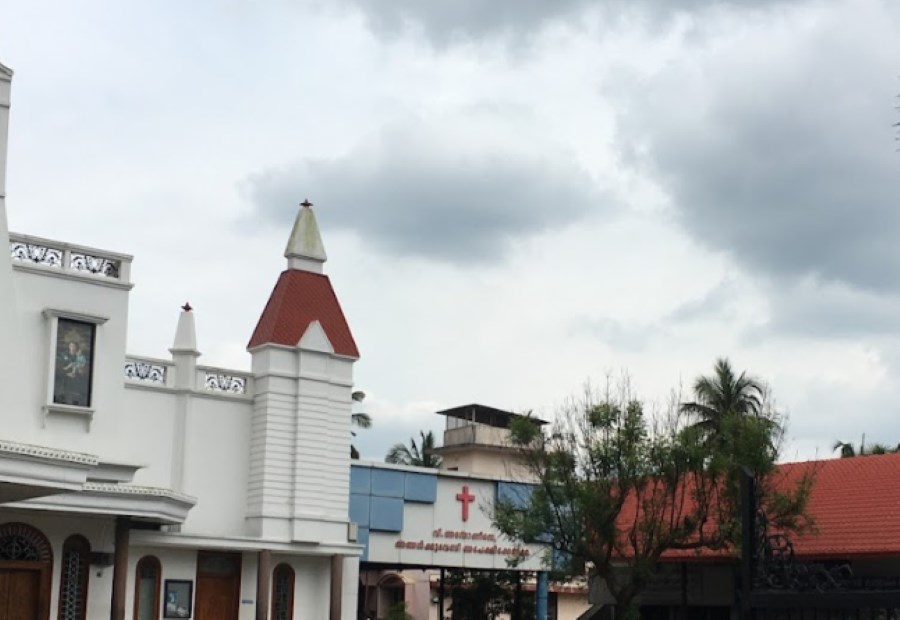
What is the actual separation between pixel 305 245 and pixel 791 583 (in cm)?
2152

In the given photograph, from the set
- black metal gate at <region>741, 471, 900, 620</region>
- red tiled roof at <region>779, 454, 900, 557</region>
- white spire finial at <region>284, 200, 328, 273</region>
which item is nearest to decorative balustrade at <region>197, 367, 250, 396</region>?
white spire finial at <region>284, 200, 328, 273</region>

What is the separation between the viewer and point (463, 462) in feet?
181

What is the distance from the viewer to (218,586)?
25797 mm

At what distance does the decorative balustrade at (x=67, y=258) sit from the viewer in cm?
2238

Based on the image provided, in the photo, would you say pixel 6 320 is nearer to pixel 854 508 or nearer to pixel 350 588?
pixel 350 588

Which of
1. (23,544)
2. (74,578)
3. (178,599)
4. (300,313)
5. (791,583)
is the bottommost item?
(178,599)

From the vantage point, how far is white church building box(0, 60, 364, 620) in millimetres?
22188

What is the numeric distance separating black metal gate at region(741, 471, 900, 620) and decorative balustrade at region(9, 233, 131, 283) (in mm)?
16913

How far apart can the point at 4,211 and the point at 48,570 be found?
22.7ft

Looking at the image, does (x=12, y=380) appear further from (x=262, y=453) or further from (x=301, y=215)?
(x=301, y=215)

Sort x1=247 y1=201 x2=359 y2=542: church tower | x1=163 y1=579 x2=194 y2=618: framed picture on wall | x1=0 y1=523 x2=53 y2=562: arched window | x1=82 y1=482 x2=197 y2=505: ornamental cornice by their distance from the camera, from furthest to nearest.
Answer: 1. x1=247 y1=201 x2=359 y2=542: church tower
2. x1=163 y1=579 x2=194 y2=618: framed picture on wall
3. x1=0 y1=523 x2=53 y2=562: arched window
4. x1=82 y1=482 x2=197 y2=505: ornamental cornice

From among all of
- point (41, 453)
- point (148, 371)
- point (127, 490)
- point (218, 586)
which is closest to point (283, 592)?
point (218, 586)

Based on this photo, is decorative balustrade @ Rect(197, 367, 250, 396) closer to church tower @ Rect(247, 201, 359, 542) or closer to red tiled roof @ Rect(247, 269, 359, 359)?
church tower @ Rect(247, 201, 359, 542)

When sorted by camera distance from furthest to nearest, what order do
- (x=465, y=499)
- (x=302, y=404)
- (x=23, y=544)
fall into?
(x=465, y=499)
(x=302, y=404)
(x=23, y=544)
